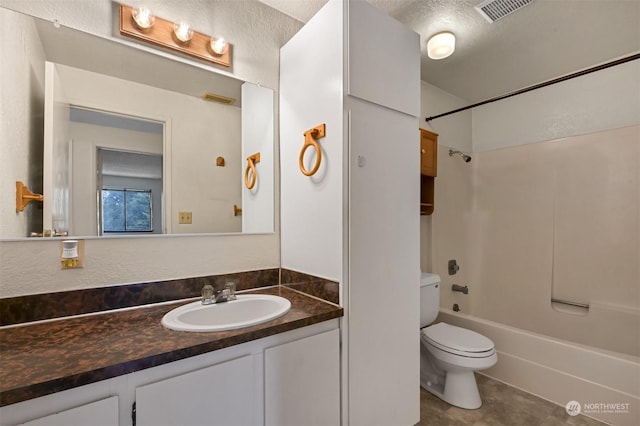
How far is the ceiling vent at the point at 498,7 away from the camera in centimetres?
167

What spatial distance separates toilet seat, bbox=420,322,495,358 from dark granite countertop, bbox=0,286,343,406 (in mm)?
1024

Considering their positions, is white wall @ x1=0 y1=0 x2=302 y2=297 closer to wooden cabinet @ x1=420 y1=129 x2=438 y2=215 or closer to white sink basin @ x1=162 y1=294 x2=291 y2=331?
white sink basin @ x1=162 y1=294 x2=291 y2=331

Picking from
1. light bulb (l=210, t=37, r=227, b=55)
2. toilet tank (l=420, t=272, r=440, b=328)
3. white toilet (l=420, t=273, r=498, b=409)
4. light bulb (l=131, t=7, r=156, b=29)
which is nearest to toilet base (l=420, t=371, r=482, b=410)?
white toilet (l=420, t=273, r=498, b=409)

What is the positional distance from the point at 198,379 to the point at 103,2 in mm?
1542

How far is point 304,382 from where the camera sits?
3.87 feet

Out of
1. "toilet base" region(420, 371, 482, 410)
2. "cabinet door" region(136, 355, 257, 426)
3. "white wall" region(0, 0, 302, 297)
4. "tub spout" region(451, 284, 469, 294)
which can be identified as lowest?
"toilet base" region(420, 371, 482, 410)

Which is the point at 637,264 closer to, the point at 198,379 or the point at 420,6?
the point at 420,6

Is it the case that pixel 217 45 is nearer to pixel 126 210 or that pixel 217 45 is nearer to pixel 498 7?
pixel 126 210

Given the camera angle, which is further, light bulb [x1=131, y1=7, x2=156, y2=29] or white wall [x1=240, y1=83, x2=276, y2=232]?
white wall [x1=240, y1=83, x2=276, y2=232]

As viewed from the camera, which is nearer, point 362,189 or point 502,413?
point 362,189

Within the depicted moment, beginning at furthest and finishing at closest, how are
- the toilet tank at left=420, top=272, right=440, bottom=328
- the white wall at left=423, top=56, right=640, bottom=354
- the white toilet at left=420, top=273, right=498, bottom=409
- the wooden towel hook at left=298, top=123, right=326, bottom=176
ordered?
the white wall at left=423, top=56, right=640, bottom=354 < the toilet tank at left=420, top=272, right=440, bottom=328 < the white toilet at left=420, top=273, right=498, bottom=409 < the wooden towel hook at left=298, top=123, right=326, bottom=176

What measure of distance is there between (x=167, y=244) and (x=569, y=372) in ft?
8.31

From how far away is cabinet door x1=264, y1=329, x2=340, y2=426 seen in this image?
1095 millimetres

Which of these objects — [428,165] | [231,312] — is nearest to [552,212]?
[428,165]
